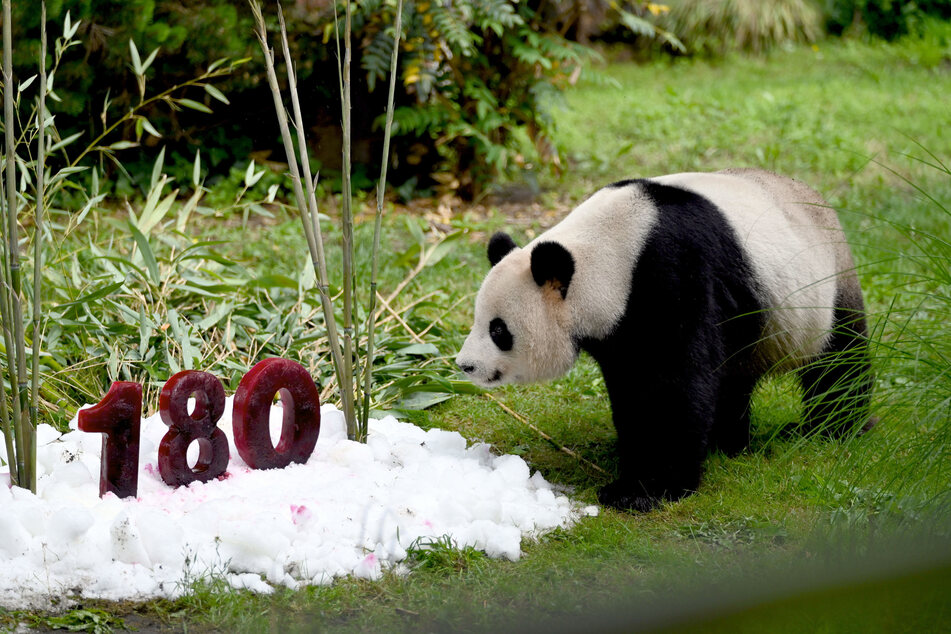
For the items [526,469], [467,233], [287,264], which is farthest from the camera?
→ [467,233]

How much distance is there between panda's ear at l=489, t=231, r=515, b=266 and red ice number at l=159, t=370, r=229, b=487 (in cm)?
105

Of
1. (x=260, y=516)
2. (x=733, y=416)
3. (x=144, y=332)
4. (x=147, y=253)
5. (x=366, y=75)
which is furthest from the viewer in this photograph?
(x=366, y=75)

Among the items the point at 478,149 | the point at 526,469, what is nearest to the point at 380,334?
the point at 526,469

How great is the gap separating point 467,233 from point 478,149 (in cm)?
85

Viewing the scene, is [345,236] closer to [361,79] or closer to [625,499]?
[625,499]

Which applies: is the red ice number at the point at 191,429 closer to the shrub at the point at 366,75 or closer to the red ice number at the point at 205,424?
the red ice number at the point at 205,424

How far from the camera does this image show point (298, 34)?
734cm

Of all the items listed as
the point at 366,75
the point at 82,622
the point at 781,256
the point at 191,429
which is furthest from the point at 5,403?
the point at 366,75

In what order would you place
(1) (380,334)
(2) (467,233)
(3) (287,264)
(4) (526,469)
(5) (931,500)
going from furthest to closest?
(2) (467,233) < (3) (287,264) < (1) (380,334) < (4) (526,469) < (5) (931,500)

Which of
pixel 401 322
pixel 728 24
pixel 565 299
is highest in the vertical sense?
pixel 728 24

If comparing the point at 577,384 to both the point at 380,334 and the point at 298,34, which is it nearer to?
the point at 380,334

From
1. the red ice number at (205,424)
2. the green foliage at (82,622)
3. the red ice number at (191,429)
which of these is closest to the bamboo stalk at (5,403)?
the red ice number at (205,424)

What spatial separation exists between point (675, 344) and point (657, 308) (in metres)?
0.13

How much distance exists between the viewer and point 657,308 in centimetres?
330
